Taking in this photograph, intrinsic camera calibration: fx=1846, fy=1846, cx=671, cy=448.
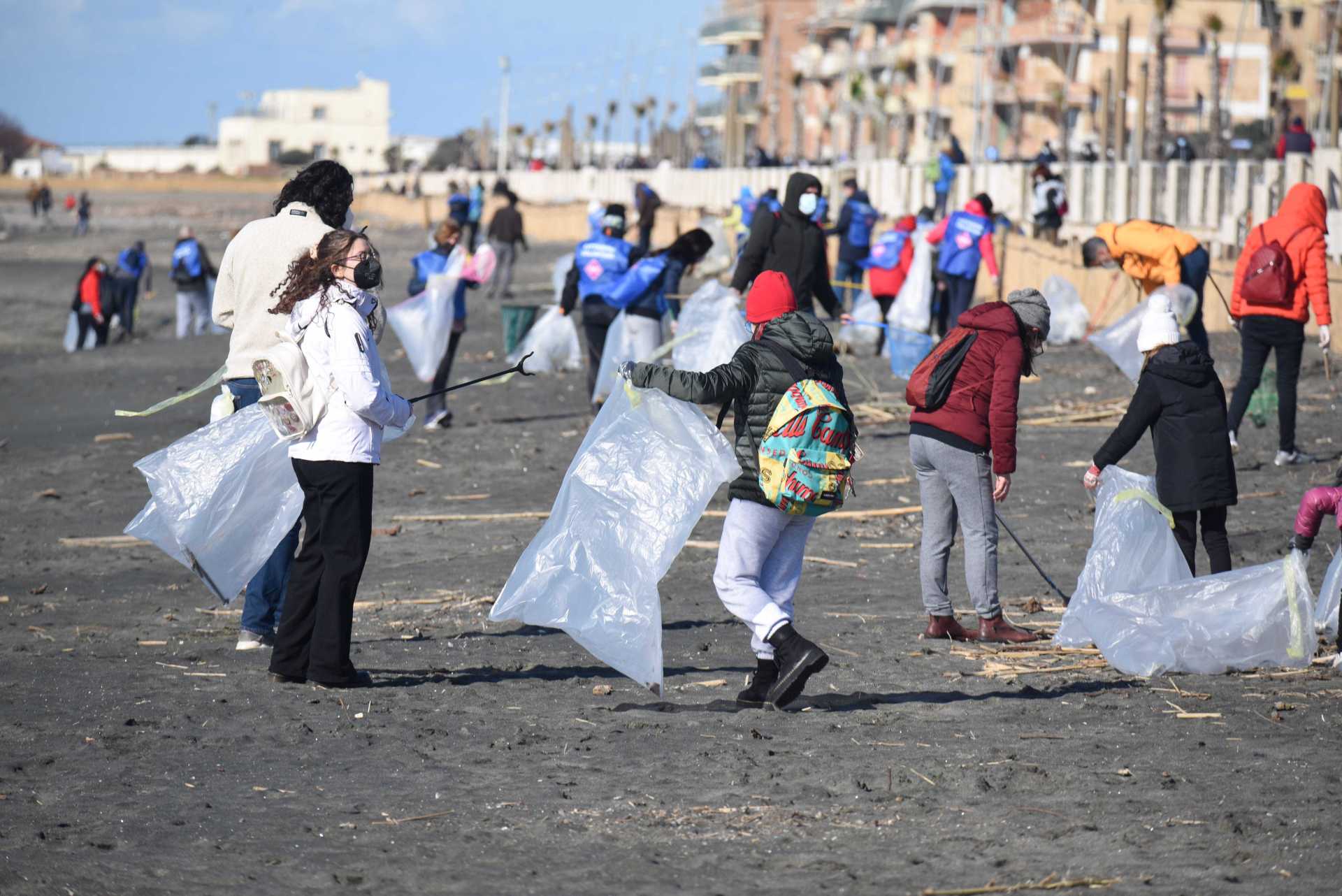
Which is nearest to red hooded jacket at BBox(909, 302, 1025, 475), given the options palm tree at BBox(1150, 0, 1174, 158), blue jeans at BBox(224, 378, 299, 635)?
blue jeans at BBox(224, 378, 299, 635)

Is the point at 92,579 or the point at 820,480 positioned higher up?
the point at 820,480

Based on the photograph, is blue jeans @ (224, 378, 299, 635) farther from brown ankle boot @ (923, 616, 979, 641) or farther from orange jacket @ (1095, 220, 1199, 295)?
orange jacket @ (1095, 220, 1199, 295)

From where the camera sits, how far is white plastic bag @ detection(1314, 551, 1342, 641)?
7379 mm

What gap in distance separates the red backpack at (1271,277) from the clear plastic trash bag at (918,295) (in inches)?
318

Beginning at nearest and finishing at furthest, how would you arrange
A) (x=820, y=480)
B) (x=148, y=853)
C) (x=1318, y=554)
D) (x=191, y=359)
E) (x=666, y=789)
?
(x=148, y=853), (x=666, y=789), (x=820, y=480), (x=1318, y=554), (x=191, y=359)

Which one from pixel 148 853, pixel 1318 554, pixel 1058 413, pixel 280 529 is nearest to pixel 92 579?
pixel 280 529

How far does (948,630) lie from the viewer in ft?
25.9

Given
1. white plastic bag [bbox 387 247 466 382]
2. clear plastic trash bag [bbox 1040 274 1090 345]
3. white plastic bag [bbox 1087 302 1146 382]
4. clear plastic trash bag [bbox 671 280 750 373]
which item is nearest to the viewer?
white plastic bag [bbox 1087 302 1146 382]

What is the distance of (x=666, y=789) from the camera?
5.66 m

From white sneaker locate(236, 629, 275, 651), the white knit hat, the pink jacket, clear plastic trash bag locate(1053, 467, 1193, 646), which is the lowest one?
white sneaker locate(236, 629, 275, 651)

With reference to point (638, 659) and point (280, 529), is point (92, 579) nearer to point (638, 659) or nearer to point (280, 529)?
point (280, 529)

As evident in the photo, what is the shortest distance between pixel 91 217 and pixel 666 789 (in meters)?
101

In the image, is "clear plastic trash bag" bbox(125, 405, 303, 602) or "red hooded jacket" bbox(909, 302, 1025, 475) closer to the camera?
"clear plastic trash bag" bbox(125, 405, 303, 602)

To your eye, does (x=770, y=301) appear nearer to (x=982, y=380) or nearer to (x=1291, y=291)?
(x=982, y=380)
